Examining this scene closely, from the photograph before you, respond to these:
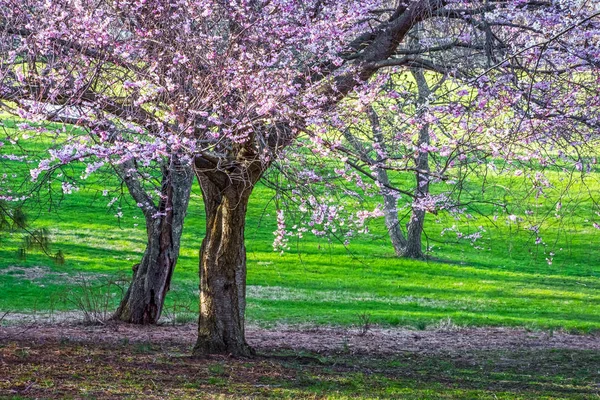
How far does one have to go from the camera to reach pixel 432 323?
1619 cm

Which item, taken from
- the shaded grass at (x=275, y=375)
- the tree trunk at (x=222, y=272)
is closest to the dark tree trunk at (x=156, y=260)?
the shaded grass at (x=275, y=375)

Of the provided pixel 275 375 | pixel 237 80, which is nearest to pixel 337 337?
pixel 275 375

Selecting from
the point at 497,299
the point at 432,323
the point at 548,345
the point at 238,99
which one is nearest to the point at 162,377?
the point at 238,99

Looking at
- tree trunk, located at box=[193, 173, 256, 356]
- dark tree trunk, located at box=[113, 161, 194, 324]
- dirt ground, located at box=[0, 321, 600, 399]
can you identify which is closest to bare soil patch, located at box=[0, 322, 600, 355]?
dirt ground, located at box=[0, 321, 600, 399]

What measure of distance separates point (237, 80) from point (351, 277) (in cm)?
1670

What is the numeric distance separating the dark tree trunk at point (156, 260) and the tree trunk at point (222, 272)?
3.42 m

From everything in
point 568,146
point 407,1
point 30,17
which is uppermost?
point 407,1

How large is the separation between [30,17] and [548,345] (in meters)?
9.82

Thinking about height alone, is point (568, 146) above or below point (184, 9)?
below

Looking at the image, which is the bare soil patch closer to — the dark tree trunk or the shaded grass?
the dark tree trunk

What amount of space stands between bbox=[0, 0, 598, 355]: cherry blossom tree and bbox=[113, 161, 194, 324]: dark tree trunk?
3527 millimetres

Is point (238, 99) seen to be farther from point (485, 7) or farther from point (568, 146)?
point (568, 146)

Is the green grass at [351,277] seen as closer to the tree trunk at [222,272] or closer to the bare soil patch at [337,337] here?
the bare soil patch at [337,337]

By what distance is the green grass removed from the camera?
1740 cm
